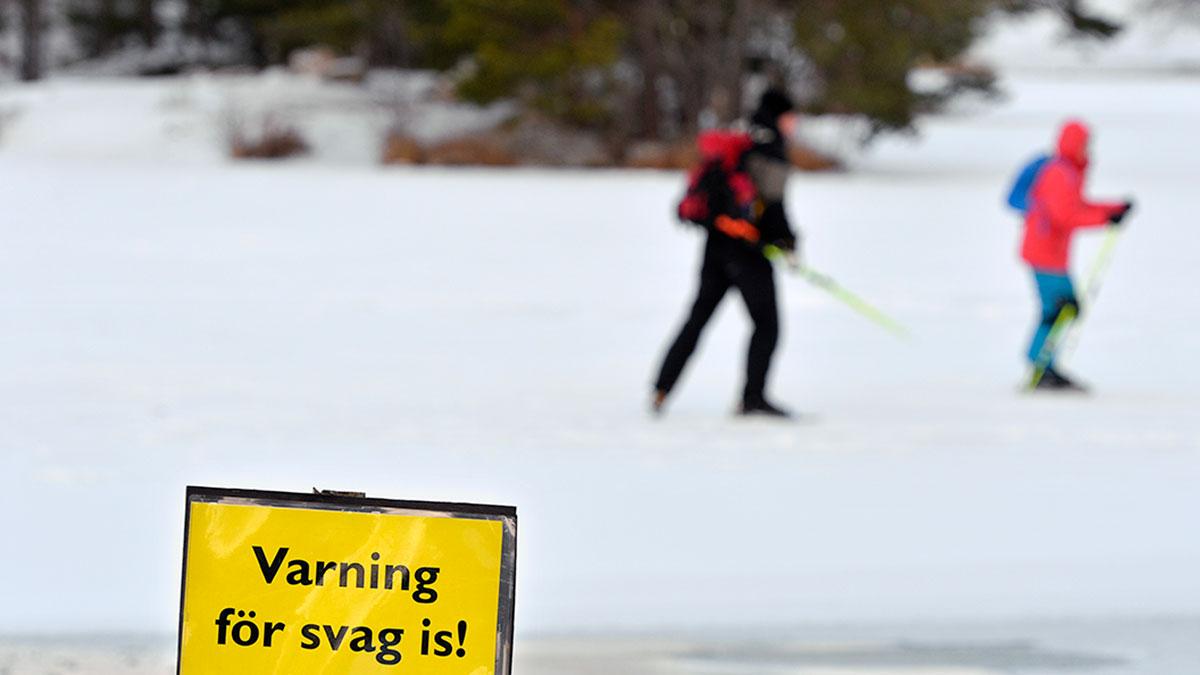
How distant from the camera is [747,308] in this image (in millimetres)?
8766

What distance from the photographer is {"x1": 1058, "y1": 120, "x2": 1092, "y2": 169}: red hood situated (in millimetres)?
9477

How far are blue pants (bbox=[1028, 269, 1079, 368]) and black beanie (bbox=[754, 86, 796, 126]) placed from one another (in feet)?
5.72

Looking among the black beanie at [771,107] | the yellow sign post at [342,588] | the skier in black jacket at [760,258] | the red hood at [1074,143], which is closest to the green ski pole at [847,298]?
the skier in black jacket at [760,258]

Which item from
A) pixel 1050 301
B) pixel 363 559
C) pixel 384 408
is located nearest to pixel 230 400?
pixel 384 408

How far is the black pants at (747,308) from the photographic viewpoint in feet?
28.6

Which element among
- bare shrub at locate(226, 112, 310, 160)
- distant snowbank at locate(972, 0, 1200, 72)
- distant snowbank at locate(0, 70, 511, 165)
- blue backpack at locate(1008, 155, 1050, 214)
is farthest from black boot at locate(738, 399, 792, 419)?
distant snowbank at locate(972, 0, 1200, 72)

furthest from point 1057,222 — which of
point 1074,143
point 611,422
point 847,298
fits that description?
point 611,422

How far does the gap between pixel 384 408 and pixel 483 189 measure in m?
14.7

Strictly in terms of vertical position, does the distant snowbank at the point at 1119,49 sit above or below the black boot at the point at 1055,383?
above

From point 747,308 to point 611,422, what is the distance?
2.49 ft

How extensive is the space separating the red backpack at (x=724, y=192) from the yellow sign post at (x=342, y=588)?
563cm

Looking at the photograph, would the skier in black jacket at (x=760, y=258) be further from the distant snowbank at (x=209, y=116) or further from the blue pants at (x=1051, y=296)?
the distant snowbank at (x=209, y=116)

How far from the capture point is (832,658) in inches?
200

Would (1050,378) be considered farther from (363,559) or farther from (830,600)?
(363,559)
